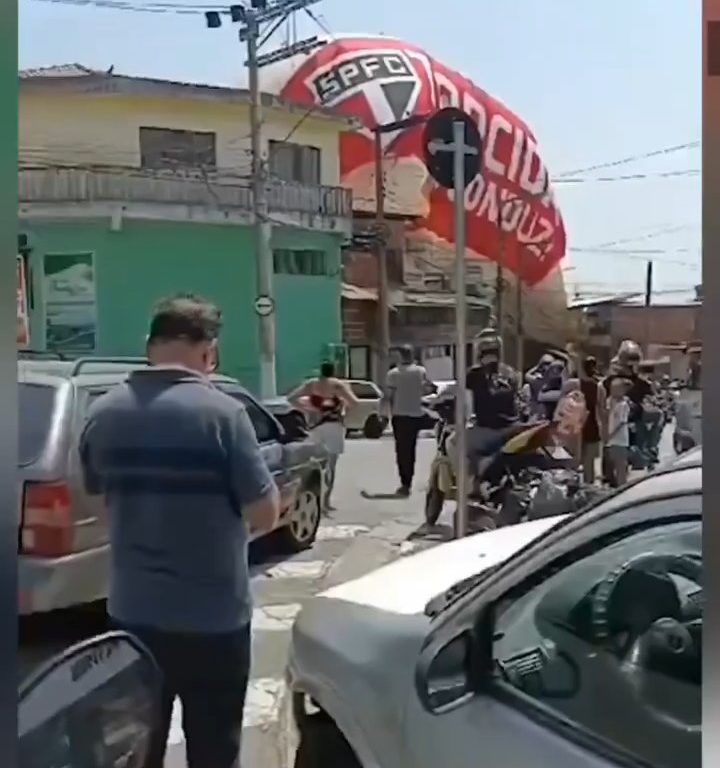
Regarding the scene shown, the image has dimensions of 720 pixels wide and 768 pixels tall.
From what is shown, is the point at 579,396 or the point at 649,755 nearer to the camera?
the point at 649,755

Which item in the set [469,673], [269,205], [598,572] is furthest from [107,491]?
[598,572]

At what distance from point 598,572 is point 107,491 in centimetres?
75

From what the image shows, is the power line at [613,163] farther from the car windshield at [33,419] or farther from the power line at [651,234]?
the car windshield at [33,419]

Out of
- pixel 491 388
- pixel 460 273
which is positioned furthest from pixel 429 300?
pixel 491 388

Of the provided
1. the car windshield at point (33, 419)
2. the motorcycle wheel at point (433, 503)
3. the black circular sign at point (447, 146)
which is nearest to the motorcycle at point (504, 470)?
the motorcycle wheel at point (433, 503)

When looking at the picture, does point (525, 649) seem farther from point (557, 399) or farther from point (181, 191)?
point (181, 191)

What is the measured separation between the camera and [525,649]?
6.15ft

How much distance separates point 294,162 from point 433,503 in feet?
1.88

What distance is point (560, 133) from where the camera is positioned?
1847 millimetres

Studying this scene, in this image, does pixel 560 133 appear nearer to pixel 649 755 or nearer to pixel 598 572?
pixel 598 572

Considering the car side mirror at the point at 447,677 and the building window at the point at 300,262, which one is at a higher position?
the building window at the point at 300,262

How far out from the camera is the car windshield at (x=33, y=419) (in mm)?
1572

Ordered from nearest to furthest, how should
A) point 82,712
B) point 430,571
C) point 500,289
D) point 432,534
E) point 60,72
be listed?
point 82,712 → point 60,72 → point 500,289 → point 432,534 → point 430,571

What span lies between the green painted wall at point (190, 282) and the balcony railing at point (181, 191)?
0.04m
